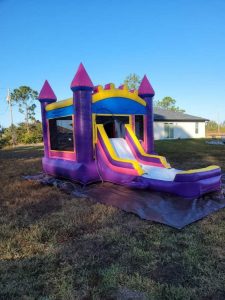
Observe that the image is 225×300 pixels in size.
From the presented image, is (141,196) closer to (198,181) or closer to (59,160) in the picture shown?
(198,181)

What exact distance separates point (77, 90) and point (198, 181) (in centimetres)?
343

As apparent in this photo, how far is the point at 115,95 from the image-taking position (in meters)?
6.95

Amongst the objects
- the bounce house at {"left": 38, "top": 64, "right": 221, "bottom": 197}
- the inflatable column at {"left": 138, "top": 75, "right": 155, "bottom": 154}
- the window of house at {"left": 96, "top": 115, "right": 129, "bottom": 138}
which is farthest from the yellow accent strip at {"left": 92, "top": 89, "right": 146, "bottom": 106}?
the window of house at {"left": 96, "top": 115, "right": 129, "bottom": 138}

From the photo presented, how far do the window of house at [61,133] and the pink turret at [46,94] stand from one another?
31.0 inches

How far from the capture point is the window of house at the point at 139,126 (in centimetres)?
769

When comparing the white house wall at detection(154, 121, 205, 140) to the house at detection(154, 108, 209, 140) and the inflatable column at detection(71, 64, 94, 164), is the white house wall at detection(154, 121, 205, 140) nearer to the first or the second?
the house at detection(154, 108, 209, 140)

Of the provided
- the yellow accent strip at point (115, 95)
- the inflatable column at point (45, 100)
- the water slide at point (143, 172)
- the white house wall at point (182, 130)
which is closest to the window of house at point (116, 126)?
the water slide at point (143, 172)

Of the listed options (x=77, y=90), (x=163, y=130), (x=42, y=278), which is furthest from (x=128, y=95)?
(x=163, y=130)

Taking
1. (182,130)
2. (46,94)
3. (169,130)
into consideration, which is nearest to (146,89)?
(46,94)

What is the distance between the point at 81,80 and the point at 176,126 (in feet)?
68.8

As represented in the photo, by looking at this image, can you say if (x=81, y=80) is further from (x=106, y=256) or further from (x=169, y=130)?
(x=169, y=130)

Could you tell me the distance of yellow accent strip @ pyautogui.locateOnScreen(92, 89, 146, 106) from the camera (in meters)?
6.53

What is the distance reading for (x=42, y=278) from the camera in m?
2.40

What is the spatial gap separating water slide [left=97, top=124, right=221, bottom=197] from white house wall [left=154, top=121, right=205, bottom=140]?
1792 cm
